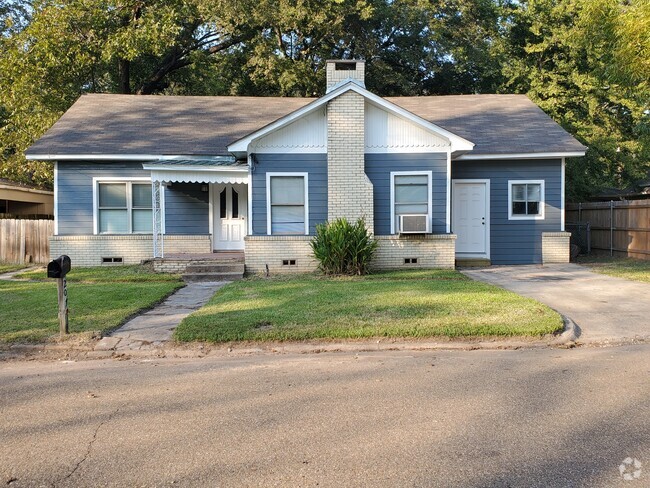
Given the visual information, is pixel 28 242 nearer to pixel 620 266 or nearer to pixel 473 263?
pixel 473 263

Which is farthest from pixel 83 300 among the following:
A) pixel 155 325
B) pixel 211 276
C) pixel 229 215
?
pixel 229 215

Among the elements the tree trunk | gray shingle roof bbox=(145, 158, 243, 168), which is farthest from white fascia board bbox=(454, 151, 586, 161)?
the tree trunk

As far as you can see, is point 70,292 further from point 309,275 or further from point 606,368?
point 606,368

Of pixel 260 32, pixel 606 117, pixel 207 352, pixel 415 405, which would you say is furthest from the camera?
pixel 260 32

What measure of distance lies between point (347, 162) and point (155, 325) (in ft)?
24.9

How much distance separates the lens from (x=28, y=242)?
18594 millimetres

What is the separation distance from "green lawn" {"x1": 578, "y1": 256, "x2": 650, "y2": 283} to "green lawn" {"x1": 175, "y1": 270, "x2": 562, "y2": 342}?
4.43 m

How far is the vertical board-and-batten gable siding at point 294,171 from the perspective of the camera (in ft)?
48.5

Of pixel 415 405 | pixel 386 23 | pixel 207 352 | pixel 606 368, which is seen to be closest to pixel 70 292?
pixel 207 352

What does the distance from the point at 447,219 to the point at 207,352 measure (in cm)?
930

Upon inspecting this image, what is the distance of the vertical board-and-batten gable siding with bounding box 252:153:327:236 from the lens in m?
14.8

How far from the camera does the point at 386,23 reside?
2822 cm

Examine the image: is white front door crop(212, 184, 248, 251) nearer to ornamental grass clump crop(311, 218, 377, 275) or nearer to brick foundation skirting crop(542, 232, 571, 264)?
ornamental grass clump crop(311, 218, 377, 275)

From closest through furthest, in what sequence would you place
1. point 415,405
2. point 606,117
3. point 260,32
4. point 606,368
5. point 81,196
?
point 415,405
point 606,368
point 81,196
point 606,117
point 260,32
